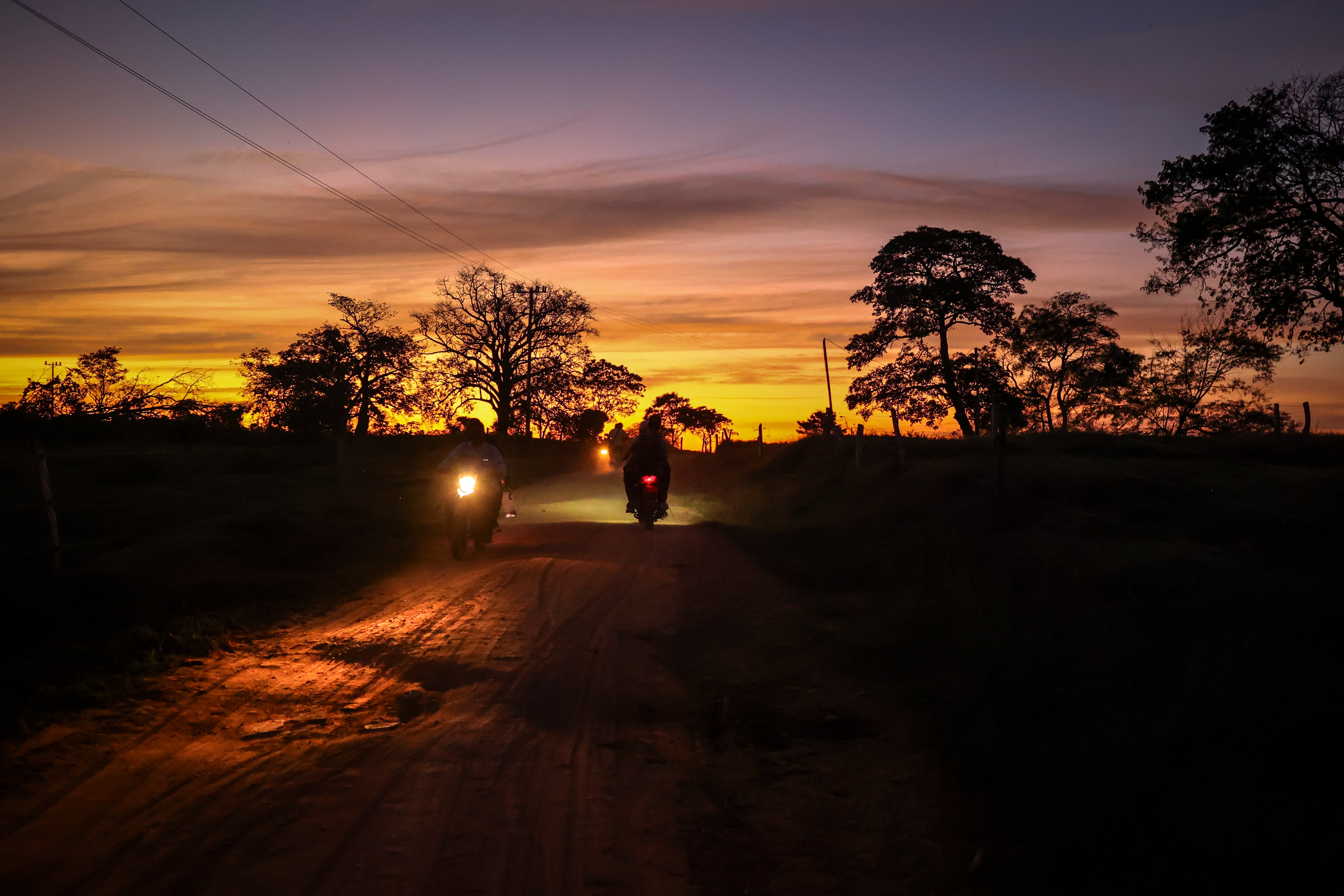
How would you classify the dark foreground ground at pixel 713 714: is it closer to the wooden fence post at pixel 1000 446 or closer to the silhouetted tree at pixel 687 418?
the wooden fence post at pixel 1000 446

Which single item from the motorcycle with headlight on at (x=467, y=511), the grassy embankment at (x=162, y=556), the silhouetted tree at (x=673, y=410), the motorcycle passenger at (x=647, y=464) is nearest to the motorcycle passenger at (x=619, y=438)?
the motorcycle passenger at (x=647, y=464)

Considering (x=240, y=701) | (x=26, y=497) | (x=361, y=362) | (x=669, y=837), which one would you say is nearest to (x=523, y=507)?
(x=26, y=497)

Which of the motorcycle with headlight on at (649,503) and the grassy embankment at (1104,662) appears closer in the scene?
the grassy embankment at (1104,662)

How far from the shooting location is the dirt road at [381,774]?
3.56 m

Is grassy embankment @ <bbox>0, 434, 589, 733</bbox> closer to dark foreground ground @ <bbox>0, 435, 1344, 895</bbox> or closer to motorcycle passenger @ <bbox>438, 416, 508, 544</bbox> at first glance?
dark foreground ground @ <bbox>0, 435, 1344, 895</bbox>

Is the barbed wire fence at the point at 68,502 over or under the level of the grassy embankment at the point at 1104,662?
over

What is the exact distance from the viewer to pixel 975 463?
1578 centimetres

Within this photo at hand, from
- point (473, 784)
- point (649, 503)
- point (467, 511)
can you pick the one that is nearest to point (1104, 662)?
point (473, 784)

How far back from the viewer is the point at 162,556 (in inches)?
391

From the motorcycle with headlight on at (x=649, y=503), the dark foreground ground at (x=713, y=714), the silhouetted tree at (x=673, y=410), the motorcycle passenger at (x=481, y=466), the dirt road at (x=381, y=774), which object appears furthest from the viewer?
the silhouetted tree at (x=673, y=410)

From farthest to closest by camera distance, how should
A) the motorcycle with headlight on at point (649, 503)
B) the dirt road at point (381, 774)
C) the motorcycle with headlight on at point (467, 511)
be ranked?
the motorcycle with headlight on at point (649, 503)
the motorcycle with headlight on at point (467, 511)
the dirt road at point (381, 774)

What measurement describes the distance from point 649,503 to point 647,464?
82cm

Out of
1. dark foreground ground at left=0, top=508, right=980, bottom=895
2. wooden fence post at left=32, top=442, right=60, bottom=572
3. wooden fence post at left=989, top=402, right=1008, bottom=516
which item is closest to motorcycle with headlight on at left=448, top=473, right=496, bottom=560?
dark foreground ground at left=0, top=508, right=980, bottom=895

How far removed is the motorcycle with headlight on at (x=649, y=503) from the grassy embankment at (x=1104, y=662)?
3.35m
